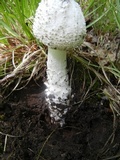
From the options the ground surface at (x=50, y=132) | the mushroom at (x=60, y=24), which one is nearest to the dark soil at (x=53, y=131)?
the ground surface at (x=50, y=132)

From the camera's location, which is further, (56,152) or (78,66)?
(78,66)

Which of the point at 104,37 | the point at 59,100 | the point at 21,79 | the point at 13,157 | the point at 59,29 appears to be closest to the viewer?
the point at 59,29

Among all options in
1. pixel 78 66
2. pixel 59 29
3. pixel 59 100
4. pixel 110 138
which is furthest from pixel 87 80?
pixel 59 29

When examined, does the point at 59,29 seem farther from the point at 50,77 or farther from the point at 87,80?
the point at 87,80

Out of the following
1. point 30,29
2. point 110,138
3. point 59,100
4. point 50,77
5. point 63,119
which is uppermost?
point 30,29

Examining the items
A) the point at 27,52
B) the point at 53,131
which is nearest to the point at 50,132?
the point at 53,131

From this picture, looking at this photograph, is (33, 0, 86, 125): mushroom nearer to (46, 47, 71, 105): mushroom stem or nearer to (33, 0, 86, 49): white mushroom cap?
(33, 0, 86, 49): white mushroom cap
